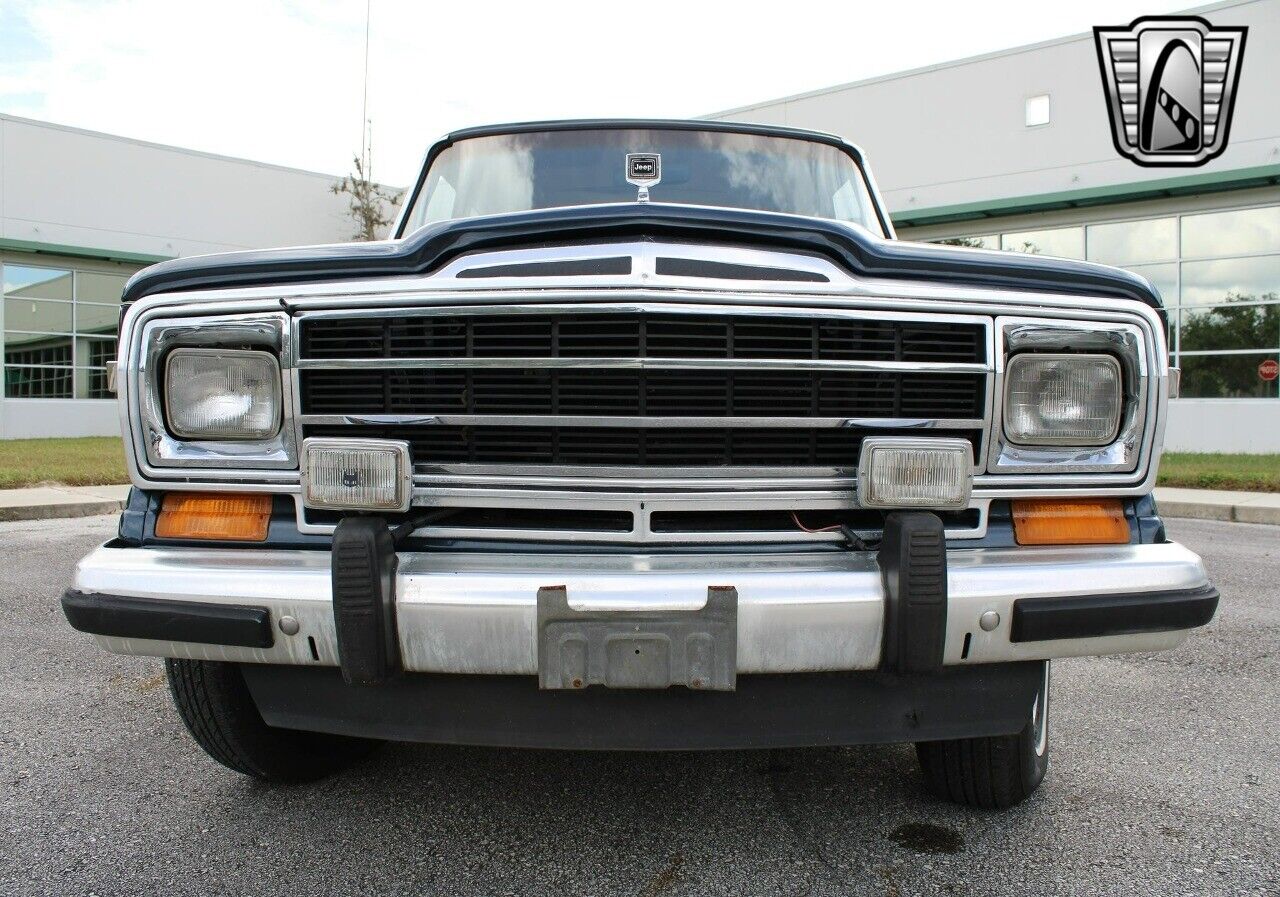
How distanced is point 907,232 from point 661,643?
16.4 m

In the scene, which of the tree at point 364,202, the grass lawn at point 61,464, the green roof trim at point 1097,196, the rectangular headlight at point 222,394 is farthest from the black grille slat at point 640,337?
the tree at point 364,202

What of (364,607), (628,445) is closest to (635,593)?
(628,445)

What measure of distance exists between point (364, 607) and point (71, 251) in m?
21.1

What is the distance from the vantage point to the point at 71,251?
19000 millimetres

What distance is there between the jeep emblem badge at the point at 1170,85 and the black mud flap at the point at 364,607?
48.0 feet

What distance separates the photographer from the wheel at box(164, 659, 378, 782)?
212 cm

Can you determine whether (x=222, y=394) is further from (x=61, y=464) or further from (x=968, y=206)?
(x=968, y=206)

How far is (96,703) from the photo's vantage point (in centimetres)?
309

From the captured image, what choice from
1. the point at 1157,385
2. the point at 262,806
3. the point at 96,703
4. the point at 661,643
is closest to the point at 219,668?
the point at 262,806

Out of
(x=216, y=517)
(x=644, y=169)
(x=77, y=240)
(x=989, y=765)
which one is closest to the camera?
(x=216, y=517)

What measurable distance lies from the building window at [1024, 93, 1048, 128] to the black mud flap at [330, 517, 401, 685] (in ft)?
52.9

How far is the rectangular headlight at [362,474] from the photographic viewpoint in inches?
70.4

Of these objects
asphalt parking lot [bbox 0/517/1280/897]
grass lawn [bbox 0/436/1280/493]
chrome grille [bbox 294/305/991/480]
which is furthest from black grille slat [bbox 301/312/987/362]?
grass lawn [bbox 0/436/1280/493]

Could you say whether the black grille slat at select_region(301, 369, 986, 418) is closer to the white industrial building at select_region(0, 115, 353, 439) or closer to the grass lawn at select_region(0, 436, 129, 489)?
the grass lawn at select_region(0, 436, 129, 489)
